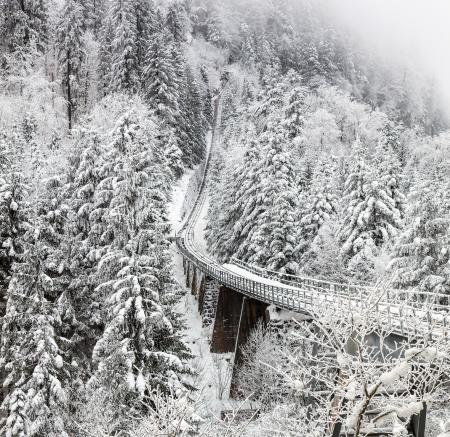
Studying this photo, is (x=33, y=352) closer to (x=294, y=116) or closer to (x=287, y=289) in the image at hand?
(x=287, y=289)

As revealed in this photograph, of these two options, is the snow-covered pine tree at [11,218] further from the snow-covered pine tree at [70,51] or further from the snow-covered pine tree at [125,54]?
the snow-covered pine tree at [70,51]

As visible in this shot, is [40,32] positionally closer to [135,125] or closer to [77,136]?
[77,136]

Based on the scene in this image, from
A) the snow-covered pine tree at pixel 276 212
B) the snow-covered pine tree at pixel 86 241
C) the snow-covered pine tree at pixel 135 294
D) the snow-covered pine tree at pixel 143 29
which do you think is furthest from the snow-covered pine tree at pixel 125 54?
the snow-covered pine tree at pixel 135 294

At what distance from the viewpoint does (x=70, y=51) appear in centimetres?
6044

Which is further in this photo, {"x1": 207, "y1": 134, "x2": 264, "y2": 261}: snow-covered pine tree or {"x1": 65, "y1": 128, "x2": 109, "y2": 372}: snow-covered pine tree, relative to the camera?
{"x1": 207, "y1": 134, "x2": 264, "y2": 261}: snow-covered pine tree

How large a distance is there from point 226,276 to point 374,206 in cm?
1161

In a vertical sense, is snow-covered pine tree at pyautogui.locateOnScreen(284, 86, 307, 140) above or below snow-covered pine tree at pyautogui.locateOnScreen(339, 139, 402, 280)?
above

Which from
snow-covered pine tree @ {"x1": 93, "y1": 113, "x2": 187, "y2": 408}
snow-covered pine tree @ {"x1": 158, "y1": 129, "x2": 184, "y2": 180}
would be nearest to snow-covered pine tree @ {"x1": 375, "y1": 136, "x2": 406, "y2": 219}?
snow-covered pine tree @ {"x1": 93, "y1": 113, "x2": 187, "y2": 408}

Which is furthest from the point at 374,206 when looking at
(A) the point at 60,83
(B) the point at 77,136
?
(A) the point at 60,83

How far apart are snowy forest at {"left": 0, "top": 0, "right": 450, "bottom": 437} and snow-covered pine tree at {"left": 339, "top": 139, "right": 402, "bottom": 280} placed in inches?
5.6

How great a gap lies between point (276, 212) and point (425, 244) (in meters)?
11.5

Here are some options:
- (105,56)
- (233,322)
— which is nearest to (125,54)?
(105,56)

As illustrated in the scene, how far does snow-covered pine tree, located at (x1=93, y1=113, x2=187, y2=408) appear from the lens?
808 inches

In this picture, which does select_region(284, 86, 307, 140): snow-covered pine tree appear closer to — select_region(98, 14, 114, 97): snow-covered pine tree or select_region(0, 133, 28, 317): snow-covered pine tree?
select_region(98, 14, 114, 97): snow-covered pine tree
